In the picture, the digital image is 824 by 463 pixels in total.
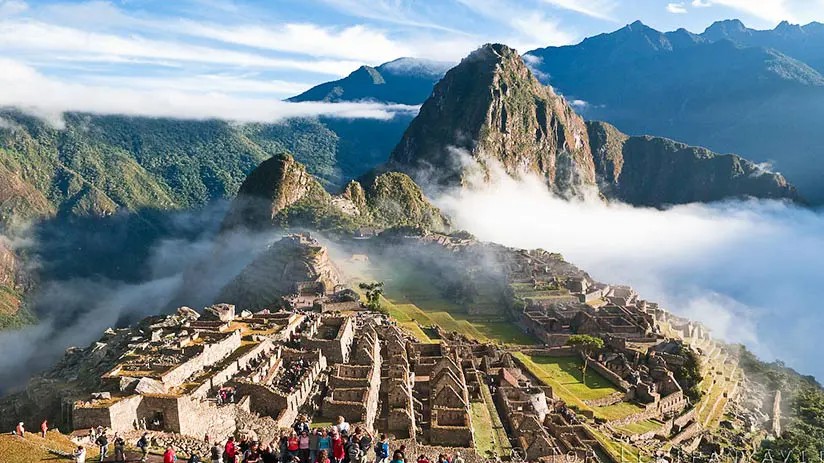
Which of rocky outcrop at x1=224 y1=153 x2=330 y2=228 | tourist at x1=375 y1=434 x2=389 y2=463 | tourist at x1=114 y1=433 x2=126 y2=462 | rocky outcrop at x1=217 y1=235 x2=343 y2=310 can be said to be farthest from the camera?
rocky outcrop at x1=224 y1=153 x2=330 y2=228

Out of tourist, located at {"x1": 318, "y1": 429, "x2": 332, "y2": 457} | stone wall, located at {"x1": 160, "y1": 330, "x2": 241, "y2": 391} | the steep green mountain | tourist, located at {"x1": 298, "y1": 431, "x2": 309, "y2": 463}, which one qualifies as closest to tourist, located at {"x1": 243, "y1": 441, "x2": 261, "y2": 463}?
tourist, located at {"x1": 298, "y1": 431, "x2": 309, "y2": 463}

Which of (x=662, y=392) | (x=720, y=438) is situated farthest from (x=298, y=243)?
(x=720, y=438)

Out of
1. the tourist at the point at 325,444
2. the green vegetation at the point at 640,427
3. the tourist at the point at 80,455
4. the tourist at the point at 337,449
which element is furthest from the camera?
the green vegetation at the point at 640,427

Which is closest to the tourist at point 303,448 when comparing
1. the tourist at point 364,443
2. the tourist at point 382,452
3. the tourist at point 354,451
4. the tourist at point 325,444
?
the tourist at point 325,444

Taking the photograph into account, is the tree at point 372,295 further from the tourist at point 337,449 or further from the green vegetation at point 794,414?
the tourist at point 337,449

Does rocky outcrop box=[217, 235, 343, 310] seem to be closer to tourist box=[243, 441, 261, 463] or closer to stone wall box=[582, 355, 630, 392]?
stone wall box=[582, 355, 630, 392]

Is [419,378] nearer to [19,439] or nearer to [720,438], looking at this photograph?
[19,439]

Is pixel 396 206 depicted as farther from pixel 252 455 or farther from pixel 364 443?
pixel 252 455

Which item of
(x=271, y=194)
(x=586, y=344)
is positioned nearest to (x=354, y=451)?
(x=586, y=344)
